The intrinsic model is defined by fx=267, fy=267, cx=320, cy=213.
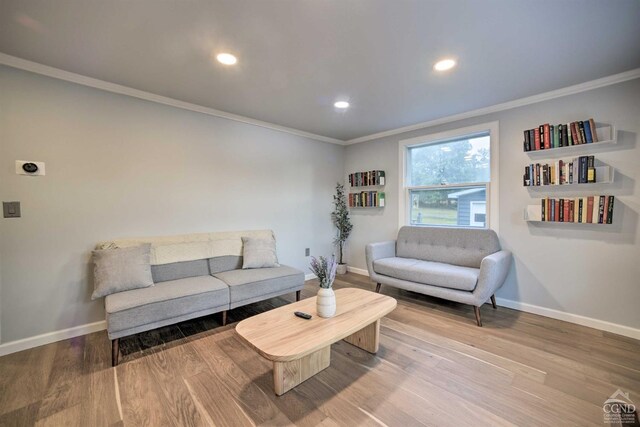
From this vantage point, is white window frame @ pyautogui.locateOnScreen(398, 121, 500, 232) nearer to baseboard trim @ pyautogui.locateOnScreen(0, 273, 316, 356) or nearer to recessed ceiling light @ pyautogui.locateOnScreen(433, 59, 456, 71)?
recessed ceiling light @ pyautogui.locateOnScreen(433, 59, 456, 71)

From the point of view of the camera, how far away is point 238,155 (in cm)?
351

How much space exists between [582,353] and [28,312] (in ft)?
15.1

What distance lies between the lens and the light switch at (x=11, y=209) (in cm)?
216

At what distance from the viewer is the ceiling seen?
161 cm

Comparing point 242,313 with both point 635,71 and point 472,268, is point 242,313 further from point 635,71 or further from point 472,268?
point 635,71

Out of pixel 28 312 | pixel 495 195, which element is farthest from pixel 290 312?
pixel 495 195

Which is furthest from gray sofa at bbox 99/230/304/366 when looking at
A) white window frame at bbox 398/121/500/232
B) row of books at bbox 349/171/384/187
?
white window frame at bbox 398/121/500/232

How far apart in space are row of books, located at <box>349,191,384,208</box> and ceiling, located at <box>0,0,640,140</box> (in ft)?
5.47

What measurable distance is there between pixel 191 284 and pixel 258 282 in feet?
2.09

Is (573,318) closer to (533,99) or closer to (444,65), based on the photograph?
(533,99)

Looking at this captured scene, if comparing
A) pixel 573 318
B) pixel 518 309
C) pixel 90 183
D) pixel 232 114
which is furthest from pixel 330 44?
pixel 573 318

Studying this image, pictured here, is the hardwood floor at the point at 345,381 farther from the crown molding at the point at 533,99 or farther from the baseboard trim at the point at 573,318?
the crown molding at the point at 533,99

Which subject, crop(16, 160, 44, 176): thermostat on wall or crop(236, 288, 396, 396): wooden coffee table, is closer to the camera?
crop(236, 288, 396, 396): wooden coffee table

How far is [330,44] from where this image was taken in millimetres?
1941
